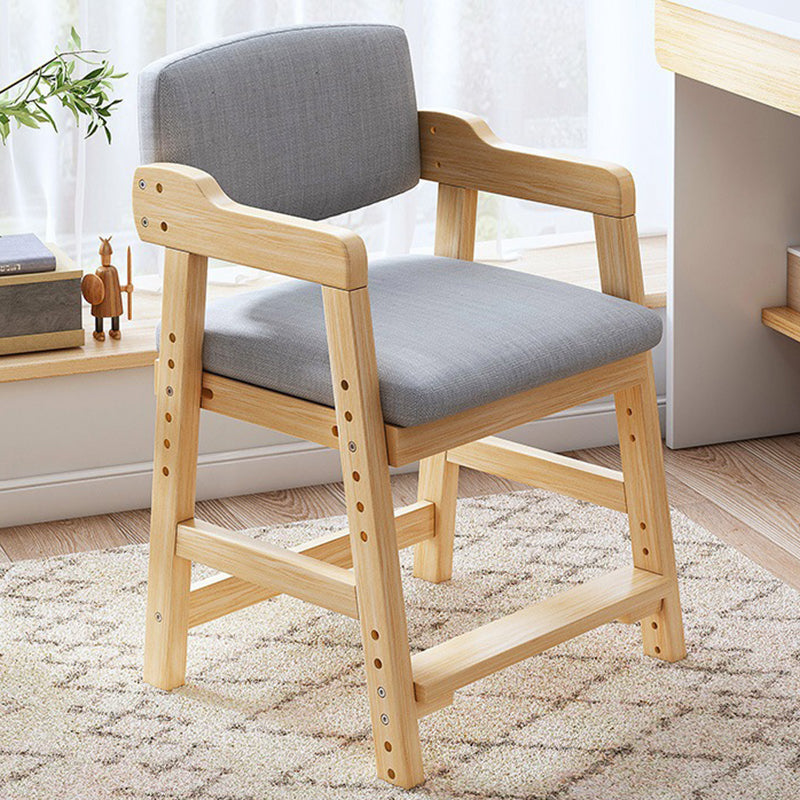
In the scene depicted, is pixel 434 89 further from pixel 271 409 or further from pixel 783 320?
pixel 271 409

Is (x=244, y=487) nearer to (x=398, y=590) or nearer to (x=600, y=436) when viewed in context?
(x=600, y=436)

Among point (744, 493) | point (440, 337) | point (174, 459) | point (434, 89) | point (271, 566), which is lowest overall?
point (744, 493)

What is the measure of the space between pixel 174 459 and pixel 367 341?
335mm

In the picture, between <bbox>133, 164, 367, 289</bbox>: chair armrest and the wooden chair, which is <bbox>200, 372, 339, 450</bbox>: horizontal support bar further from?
<bbox>133, 164, 367, 289</bbox>: chair armrest

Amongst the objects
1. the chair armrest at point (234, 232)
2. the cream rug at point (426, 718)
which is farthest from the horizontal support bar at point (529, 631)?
the chair armrest at point (234, 232)

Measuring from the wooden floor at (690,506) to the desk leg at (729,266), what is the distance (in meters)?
0.07

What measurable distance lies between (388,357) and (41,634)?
71cm

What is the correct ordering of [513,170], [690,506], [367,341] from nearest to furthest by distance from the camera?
[367,341], [513,170], [690,506]

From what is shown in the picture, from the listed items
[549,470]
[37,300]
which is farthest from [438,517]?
[37,300]

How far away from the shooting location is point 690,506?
2256 millimetres

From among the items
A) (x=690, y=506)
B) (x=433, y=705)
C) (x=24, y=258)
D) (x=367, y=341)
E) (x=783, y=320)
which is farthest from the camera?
(x=783, y=320)

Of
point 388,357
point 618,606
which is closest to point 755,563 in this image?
point 618,606

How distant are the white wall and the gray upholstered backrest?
0.64m

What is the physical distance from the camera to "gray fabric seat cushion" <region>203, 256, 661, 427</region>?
143cm
